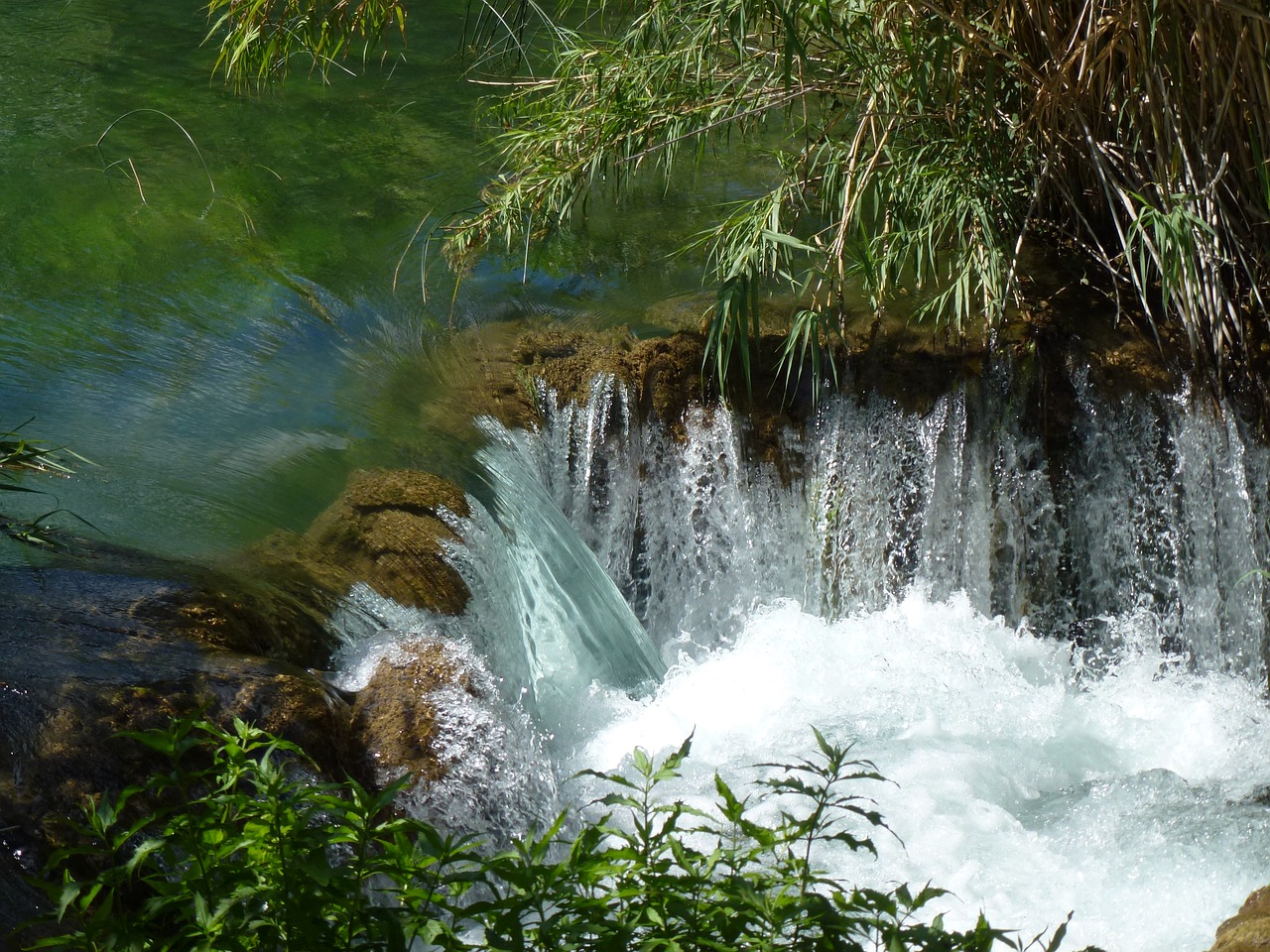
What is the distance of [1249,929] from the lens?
2562 millimetres

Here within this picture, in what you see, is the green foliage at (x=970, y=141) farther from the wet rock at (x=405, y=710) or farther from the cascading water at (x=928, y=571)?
the wet rock at (x=405, y=710)

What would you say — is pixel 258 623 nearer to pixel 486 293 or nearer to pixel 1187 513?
pixel 486 293

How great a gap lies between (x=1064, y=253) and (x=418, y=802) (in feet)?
10.7

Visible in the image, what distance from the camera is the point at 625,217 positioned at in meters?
5.83

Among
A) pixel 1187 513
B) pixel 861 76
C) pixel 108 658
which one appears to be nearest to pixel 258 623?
pixel 108 658

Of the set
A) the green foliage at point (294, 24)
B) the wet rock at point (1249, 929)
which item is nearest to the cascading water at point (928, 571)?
the wet rock at point (1249, 929)

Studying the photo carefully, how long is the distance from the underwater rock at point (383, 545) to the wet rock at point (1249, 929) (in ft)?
6.91

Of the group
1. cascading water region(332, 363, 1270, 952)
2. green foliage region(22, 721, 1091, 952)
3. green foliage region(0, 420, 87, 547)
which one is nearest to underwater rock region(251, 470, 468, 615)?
cascading water region(332, 363, 1270, 952)

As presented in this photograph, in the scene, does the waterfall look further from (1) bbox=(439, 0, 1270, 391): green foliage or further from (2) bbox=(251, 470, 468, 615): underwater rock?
(2) bbox=(251, 470, 468, 615): underwater rock

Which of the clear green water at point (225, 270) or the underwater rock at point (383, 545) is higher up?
the clear green water at point (225, 270)

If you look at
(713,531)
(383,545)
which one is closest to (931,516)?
(713,531)

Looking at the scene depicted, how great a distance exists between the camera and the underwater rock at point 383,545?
3.53 m

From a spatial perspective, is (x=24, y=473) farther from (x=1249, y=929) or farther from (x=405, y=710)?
(x=1249, y=929)

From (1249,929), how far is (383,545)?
2.39m
